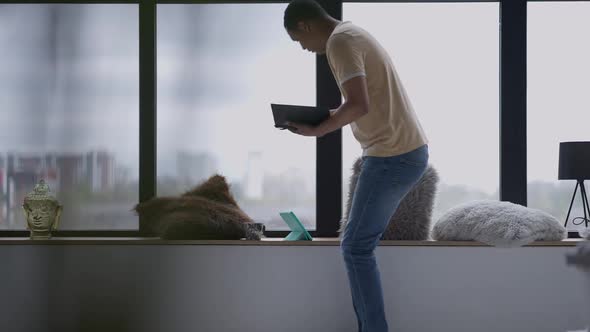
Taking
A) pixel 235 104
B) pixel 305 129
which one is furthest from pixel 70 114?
pixel 305 129

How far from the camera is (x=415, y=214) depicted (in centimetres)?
299

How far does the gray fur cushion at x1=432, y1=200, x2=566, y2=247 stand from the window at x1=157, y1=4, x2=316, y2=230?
29.7 inches

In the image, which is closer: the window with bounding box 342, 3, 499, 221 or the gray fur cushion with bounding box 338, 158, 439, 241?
the gray fur cushion with bounding box 338, 158, 439, 241

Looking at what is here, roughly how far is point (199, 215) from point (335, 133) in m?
0.86

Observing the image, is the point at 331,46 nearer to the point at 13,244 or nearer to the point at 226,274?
the point at 226,274

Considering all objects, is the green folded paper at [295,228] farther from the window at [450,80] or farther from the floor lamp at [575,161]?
the floor lamp at [575,161]

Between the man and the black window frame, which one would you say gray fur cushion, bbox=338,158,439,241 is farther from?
the man

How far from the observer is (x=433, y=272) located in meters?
2.92

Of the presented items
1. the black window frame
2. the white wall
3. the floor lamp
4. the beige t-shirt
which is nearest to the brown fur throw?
the white wall

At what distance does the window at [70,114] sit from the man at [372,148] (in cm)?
146

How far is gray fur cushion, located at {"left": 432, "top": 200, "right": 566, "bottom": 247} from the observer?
9.29ft

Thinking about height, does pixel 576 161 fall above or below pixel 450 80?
below

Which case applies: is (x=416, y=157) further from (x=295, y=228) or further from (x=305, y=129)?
(x=295, y=228)

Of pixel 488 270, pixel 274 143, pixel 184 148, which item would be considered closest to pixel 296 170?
pixel 274 143
